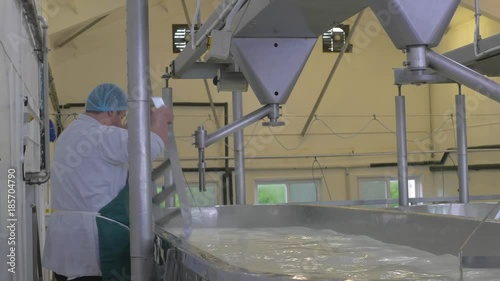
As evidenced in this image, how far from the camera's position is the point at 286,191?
741cm

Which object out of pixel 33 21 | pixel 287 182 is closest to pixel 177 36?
pixel 287 182

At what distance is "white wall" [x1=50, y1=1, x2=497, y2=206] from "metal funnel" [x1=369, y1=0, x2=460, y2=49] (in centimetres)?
608

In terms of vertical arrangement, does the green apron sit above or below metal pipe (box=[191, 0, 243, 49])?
below

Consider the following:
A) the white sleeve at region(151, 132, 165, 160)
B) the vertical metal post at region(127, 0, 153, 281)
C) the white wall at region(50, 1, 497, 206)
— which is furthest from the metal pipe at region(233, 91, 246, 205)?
the white wall at region(50, 1, 497, 206)

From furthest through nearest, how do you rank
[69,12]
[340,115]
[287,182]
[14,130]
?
[340,115], [287,182], [69,12], [14,130]

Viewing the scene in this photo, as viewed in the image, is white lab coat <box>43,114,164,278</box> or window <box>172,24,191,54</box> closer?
white lab coat <box>43,114,164,278</box>

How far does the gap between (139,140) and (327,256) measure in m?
0.48

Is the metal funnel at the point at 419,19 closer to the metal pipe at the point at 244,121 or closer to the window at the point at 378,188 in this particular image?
the metal pipe at the point at 244,121

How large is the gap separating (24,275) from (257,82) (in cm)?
143

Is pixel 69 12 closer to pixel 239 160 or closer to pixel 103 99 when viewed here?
pixel 239 160

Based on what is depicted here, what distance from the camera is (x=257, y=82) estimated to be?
1.68 metres

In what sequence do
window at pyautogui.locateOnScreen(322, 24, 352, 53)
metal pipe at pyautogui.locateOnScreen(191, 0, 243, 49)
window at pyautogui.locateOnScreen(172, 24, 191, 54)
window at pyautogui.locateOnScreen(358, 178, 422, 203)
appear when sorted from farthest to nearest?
window at pyautogui.locateOnScreen(358, 178, 422, 203) < window at pyautogui.locateOnScreen(322, 24, 352, 53) < window at pyautogui.locateOnScreen(172, 24, 191, 54) < metal pipe at pyautogui.locateOnScreen(191, 0, 243, 49)

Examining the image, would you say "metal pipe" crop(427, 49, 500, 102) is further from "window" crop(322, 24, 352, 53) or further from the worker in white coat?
"window" crop(322, 24, 352, 53)

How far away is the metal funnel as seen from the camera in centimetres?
93
